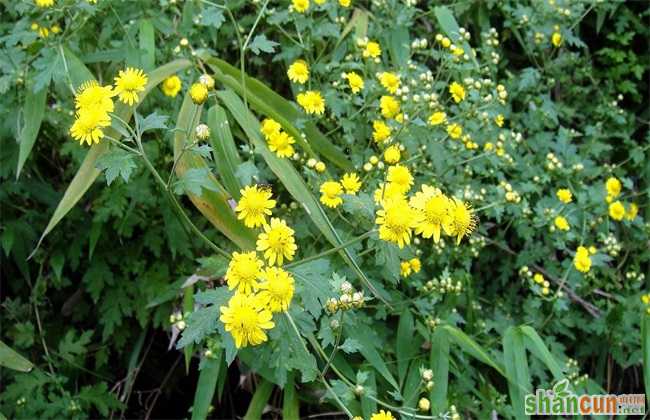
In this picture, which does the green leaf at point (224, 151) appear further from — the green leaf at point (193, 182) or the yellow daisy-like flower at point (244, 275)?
the yellow daisy-like flower at point (244, 275)

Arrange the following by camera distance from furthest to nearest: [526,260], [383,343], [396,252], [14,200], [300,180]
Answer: [526,260] < [14,200] < [383,343] < [300,180] < [396,252]

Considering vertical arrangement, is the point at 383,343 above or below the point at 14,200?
below

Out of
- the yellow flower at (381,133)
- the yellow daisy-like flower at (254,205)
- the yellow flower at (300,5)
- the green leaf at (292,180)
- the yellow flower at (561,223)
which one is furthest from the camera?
the yellow flower at (561,223)

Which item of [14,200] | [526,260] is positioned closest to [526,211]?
[526,260]

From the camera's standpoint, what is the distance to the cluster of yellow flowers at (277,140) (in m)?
1.89

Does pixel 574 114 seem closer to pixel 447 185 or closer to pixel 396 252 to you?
pixel 447 185

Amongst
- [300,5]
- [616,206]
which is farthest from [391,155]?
[616,206]

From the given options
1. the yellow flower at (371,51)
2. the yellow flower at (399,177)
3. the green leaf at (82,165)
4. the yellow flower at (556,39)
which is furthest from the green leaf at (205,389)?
the yellow flower at (556,39)

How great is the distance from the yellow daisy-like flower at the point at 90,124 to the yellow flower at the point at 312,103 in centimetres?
68

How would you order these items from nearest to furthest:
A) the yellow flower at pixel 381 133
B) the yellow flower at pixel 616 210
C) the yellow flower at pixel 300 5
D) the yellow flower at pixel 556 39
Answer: the yellow flower at pixel 381 133, the yellow flower at pixel 300 5, the yellow flower at pixel 616 210, the yellow flower at pixel 556 39

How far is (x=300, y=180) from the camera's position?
1.80 metres

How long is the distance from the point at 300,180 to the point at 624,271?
170cm

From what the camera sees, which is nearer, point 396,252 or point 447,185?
point 396,252

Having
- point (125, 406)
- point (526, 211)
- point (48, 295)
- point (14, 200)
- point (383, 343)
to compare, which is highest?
point (14, 200)
